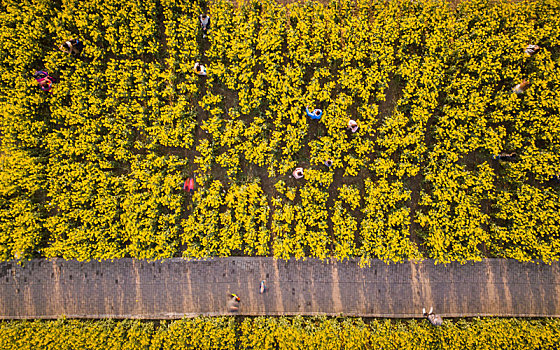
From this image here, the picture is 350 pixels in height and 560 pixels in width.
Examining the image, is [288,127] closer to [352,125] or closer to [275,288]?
[352,125]

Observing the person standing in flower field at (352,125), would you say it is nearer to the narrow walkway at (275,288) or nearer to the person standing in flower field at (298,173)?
the person standing in flower field at (298,173)

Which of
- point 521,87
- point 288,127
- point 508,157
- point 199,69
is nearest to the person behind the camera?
point 288,127

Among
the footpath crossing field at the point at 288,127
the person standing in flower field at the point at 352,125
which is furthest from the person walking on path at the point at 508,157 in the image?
the person standing in flower field at the point at 352,125

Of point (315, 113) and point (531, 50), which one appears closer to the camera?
point (531, 50)

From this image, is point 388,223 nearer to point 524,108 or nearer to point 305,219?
point 305,219

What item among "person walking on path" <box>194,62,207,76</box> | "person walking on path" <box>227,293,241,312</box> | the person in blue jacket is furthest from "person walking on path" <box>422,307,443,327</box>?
"person walking on path" <box>194,62,207,76</box>

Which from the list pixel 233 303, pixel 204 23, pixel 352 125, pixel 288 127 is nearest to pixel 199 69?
pixel 204 23

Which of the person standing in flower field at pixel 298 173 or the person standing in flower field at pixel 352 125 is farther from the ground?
the person standing in flower field at pixel 352 125
